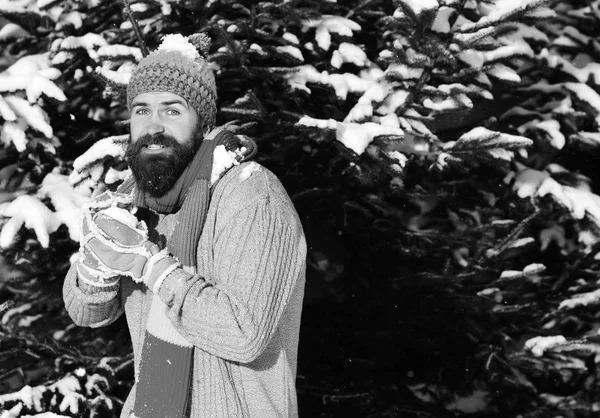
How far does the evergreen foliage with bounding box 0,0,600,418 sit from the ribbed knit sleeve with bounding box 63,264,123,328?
1.50 metres

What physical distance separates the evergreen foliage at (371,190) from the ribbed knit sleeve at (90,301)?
1496mm

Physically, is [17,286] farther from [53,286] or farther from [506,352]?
[506,352]

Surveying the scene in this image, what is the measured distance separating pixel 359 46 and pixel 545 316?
2343mm

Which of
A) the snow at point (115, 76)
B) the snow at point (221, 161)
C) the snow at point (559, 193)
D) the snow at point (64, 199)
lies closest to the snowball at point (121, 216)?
the snow at point (221, 161)

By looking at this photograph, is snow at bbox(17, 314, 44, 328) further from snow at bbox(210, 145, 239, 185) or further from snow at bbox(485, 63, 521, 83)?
snow at bbox(485, 63, 521, 83)

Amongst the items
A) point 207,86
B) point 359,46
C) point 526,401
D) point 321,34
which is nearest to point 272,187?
point 207,86

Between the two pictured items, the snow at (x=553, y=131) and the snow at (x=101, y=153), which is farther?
the snow at (x=553, y=131)

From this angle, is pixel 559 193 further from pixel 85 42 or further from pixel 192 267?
pixel 85 42

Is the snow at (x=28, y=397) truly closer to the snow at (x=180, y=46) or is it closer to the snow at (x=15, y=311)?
the snow at (x=15, y=311)

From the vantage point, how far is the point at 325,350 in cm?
474

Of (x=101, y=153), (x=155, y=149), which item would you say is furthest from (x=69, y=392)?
(x=155, y=149)

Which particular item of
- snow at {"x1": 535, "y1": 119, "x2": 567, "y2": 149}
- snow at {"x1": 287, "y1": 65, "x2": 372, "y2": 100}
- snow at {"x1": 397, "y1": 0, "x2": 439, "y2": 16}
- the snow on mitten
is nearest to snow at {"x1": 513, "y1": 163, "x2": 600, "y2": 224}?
snow at {"x1": 535, "y1": 119, "x2": 567, "y2": 149}

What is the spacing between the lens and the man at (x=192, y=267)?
1.99 m

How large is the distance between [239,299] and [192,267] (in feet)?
0.85
